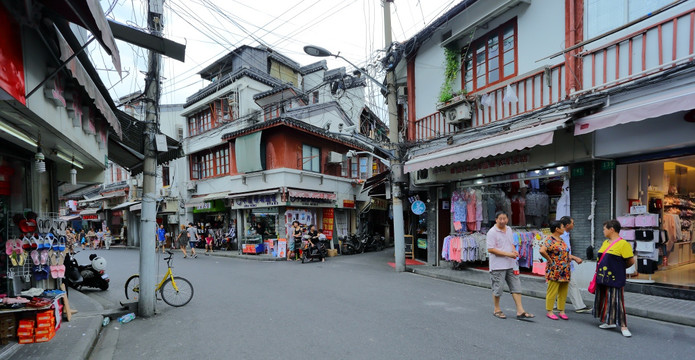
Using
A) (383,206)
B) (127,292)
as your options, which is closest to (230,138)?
(383,206)

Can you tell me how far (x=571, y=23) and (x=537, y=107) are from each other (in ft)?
6.39

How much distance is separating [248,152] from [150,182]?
1189 centimetres

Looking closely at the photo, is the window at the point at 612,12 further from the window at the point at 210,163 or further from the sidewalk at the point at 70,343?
the window at the point at 210,163

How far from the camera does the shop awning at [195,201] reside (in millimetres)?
21667

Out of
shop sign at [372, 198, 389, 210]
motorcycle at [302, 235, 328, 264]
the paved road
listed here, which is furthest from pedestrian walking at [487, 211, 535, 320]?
shop sign at [372, 198, 389, 210]

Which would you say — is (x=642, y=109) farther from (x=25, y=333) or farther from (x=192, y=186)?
(x=192, y=186)

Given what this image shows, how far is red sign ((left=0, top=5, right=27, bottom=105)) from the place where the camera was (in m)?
2.85

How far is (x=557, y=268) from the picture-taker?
586cm

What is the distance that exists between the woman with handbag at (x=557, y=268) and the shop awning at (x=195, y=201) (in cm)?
1961

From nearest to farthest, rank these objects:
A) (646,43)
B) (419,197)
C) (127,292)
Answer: (646,43) < (127,292) < (419,197)

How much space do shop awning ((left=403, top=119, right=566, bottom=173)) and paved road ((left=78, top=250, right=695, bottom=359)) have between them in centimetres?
328

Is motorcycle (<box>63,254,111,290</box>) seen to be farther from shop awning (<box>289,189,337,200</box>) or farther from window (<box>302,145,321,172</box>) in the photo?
window (<box>302,145,321,172</box>)

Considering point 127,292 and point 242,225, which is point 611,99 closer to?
point 127,292

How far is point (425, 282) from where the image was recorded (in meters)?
9.85
